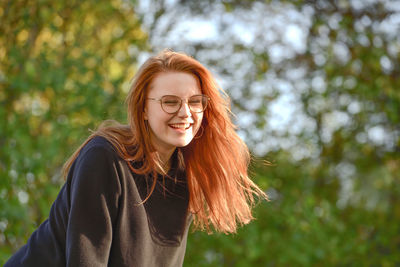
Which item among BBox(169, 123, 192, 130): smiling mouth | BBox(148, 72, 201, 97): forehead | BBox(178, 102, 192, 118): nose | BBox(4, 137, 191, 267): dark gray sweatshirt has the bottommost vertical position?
BBox(4, 137, 191, 267): dark gray sweatshirt

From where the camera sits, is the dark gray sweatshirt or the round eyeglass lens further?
the round eyeglass lens

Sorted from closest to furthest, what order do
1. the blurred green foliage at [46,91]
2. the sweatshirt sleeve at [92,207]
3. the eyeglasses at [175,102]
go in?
the sweatshirt sleeve at [92,207], the eyeglasses at [175,102], the blurred green foliage at [46,91]

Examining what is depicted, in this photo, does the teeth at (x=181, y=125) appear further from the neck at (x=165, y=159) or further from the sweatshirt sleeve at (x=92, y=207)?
the sweatshirt sleeve at (x=92, y=207)

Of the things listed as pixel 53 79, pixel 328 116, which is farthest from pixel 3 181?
pixel 328 116

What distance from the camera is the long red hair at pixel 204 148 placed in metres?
1.94

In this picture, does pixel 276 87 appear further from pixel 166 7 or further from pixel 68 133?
pixel 68 133

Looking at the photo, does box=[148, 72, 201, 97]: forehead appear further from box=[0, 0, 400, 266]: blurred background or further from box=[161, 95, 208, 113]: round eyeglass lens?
box=[0, 0, 400, 266]: blurred background

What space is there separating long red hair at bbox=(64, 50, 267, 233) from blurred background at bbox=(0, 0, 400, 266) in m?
1.52

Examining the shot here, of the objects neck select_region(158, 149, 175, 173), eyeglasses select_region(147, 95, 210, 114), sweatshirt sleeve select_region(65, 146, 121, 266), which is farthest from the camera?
neck select_region(158, 149, 175, 173)

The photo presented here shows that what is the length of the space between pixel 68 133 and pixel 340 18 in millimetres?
2662

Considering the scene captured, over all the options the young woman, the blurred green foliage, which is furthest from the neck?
the blurred green foliage

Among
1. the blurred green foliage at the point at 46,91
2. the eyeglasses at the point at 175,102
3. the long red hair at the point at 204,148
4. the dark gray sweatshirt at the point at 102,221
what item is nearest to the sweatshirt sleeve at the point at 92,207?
the dark gray sweatshirt at the point at 102,221

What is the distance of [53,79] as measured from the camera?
3.49 m

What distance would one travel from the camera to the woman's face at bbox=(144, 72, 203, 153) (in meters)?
1.90
